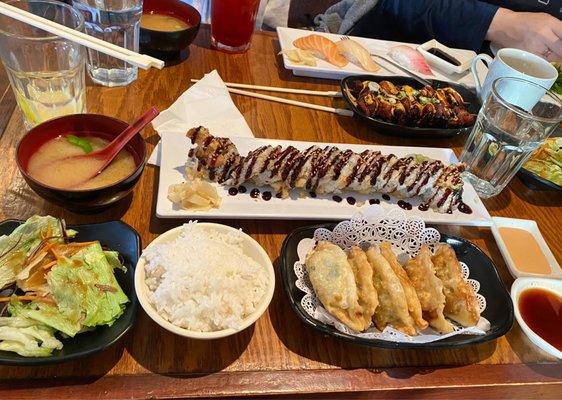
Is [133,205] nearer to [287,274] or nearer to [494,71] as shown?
[287,274]

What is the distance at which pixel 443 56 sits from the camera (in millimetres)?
2812

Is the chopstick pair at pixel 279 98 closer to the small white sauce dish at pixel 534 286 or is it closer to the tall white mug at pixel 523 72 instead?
the tall white mug at pixel 523 72

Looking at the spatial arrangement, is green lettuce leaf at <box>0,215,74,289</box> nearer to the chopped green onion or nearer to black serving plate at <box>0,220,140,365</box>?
black serving plate at <box>0,220,140,365</box>

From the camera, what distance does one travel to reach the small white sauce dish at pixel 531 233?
166cm

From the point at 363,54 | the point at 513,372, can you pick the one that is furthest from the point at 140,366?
the point at 363,54

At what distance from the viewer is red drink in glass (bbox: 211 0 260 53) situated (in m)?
2.39

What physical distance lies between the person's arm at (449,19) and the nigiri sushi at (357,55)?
816mm

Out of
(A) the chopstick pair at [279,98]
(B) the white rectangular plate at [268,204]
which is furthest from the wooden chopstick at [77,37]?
(A) the chopstick pair at [279,98]

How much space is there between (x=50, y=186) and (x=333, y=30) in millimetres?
2778

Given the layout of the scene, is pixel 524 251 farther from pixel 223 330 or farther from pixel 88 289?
pixel 88 289

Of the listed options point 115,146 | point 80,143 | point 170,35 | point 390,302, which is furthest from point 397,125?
point 80,143

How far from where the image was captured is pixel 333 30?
355 cm

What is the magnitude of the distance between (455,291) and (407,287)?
0.53 feet

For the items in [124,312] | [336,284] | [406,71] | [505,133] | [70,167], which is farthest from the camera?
[406,71]
